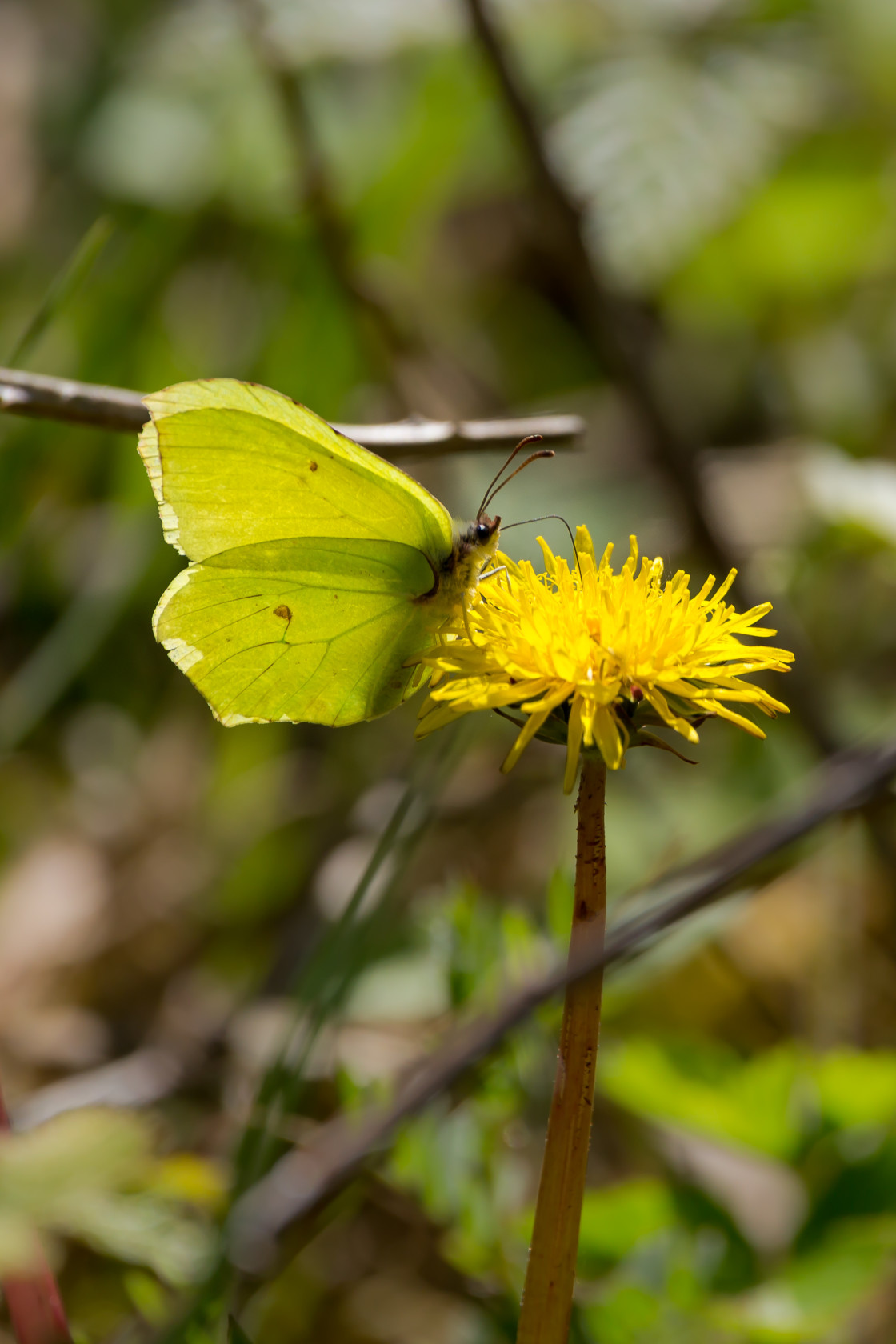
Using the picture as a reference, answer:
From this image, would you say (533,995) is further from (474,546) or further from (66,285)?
(66,285)

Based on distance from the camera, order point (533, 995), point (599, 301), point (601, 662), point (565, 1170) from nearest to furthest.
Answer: point (533, 995), point (565, 1170), point (601, 662), point (599, 301)

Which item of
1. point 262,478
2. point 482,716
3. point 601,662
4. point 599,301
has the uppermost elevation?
point 262,478

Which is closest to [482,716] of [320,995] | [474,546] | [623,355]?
[474,546]

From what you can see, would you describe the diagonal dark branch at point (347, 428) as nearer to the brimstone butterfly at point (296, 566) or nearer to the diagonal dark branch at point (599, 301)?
the brimstone butterfly at point (296, 566)

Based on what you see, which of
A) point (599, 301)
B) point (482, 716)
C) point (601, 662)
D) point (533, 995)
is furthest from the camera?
point (599, 301)

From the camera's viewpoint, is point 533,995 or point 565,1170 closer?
point 533,995

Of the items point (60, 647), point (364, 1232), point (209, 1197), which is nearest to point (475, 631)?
point (209, 1197)

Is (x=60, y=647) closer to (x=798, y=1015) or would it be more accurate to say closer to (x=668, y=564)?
(x=668, y=564)
